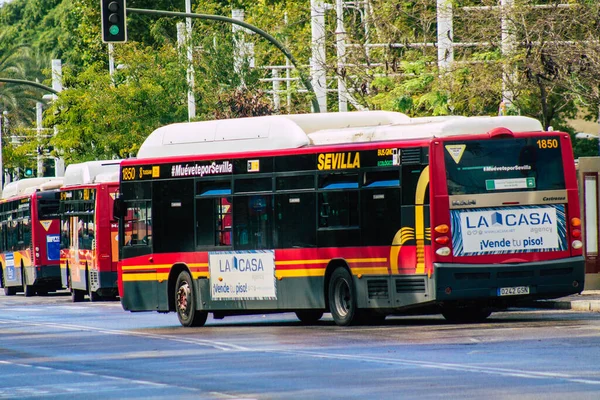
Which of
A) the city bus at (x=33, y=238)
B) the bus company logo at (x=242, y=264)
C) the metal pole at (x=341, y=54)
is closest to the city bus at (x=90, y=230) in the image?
the city bus at (x=33, y=238)

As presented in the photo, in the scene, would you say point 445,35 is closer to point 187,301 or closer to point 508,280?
point 187,301

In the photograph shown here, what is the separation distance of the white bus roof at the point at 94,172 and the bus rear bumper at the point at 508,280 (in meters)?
17.7

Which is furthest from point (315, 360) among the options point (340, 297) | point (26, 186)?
point (26, 186)

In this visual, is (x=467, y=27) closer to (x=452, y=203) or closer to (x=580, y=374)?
(x=452, y=203)

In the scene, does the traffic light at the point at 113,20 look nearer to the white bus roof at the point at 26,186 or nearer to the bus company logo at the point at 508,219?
the bus company logo at the point at 508,219

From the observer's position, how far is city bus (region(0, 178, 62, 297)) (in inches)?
1795

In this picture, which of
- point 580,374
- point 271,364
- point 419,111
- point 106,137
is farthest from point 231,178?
point 106,137

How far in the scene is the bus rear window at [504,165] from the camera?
21219 millimetres

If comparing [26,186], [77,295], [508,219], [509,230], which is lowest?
[77,295]

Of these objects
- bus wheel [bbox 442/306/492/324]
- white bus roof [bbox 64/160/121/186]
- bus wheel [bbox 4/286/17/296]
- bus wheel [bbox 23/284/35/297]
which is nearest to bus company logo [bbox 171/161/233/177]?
bus wheel [bbox 442/306/492/324]

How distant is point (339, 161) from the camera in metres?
22.7

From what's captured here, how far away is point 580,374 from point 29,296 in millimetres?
34940

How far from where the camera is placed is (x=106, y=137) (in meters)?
57.3

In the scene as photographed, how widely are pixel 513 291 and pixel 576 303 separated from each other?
3951 millimetres
